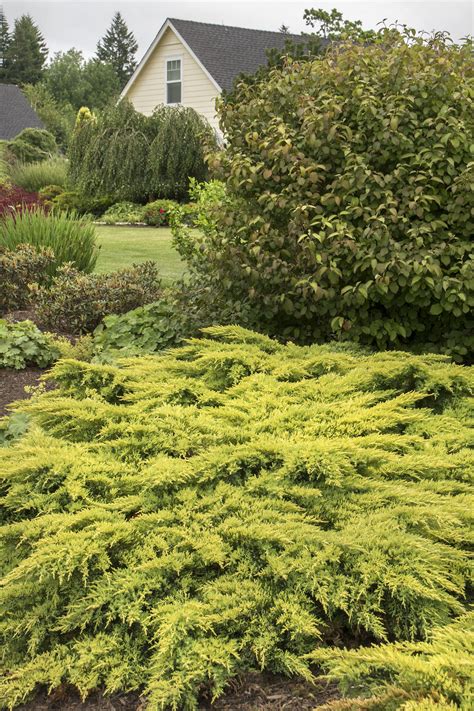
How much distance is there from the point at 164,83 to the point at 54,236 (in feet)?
63.4

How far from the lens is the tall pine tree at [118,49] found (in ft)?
275

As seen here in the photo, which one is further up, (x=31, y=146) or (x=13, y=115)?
(x=13, y=115)

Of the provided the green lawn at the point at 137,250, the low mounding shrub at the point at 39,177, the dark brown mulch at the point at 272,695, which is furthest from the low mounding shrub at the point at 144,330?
the low mounding shrub at the point at 39,177

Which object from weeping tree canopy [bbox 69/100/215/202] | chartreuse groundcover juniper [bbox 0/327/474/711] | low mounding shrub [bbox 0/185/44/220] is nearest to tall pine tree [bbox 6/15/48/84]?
weeping tree canopy [bbox 69/100/215/202]

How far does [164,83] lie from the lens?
25453 millimetres

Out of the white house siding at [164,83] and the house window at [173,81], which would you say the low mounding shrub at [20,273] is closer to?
the white house siding at [164,83]

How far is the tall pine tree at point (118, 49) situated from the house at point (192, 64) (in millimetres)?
62060

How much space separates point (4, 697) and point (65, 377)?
6.90 feet

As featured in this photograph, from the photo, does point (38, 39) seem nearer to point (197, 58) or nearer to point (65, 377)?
point (197, 58)

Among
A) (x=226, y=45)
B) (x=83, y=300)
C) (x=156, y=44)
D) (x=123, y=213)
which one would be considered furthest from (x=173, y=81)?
(x=83, y=300)

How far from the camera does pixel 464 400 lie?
395cm

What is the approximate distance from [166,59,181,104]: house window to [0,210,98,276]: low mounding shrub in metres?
18.5

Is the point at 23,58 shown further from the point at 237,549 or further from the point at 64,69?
the point at 237,549

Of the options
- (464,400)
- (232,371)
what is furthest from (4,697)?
(464,400)
